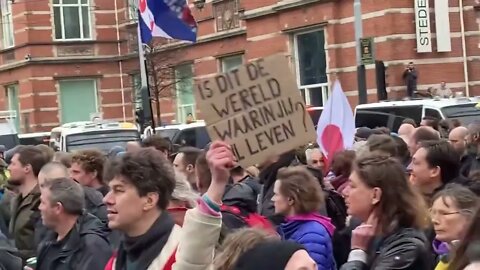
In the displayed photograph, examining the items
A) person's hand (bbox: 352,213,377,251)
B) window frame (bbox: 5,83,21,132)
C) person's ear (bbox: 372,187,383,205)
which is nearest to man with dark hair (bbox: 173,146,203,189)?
person's ear (bbox: 372,187,383,205)

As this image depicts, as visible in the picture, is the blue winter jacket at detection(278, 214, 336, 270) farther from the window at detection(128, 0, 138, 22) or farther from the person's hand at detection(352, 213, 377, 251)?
the window at detection(128, 0, 138, 22)

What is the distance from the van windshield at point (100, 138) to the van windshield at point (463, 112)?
6732 millimetres

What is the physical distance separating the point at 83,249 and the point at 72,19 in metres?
31.7

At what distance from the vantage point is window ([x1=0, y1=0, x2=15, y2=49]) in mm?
36844

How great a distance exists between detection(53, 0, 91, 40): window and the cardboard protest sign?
104 ft

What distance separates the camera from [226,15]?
30.1 m

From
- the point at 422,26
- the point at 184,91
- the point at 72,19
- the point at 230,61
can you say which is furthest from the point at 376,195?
the point at 72,19

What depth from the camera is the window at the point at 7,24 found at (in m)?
36.8

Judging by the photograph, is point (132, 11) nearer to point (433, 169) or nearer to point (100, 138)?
point (100, 138)

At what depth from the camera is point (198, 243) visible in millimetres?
3668

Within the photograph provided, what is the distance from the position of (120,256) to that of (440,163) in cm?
241

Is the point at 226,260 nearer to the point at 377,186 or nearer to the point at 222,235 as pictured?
the point at 222,235

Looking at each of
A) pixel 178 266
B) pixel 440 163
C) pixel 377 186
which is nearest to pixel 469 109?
pixel 440 163

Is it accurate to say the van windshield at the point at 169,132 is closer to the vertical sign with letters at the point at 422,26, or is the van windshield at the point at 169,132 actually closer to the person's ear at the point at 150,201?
the vertical sign with letters at the point at 422,26
